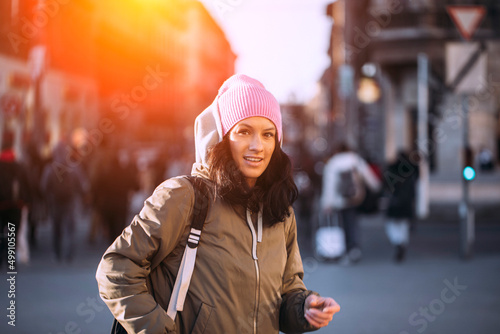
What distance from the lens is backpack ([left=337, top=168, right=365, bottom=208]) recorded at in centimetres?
984

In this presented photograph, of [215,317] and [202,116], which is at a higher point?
[202,116]

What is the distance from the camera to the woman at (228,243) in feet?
7.27

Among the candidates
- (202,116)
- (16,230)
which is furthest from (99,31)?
(202,116)

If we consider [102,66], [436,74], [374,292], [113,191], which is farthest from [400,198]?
[102,66]

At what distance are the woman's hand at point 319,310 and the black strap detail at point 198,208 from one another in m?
0.53

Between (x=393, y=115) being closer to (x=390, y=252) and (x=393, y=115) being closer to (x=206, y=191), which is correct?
(x=390, y=252)

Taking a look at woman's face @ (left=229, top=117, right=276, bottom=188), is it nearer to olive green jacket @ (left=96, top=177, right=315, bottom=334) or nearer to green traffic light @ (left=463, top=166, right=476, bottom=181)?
olive green jacket @ (left=96, top=177, right=315, bottom=334)

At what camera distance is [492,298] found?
279 inches

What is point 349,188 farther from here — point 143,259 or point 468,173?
point 143,259

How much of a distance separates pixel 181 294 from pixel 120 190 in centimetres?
905

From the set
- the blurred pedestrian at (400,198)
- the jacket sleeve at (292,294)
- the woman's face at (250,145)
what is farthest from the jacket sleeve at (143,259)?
the blurred pedestrian at (400,198)

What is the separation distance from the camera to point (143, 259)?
2213 millimetres

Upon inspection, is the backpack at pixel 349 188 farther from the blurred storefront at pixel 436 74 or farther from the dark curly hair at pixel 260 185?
the dark curly hair at pixel 260 185

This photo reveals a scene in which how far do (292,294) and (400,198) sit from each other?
25.5ft
